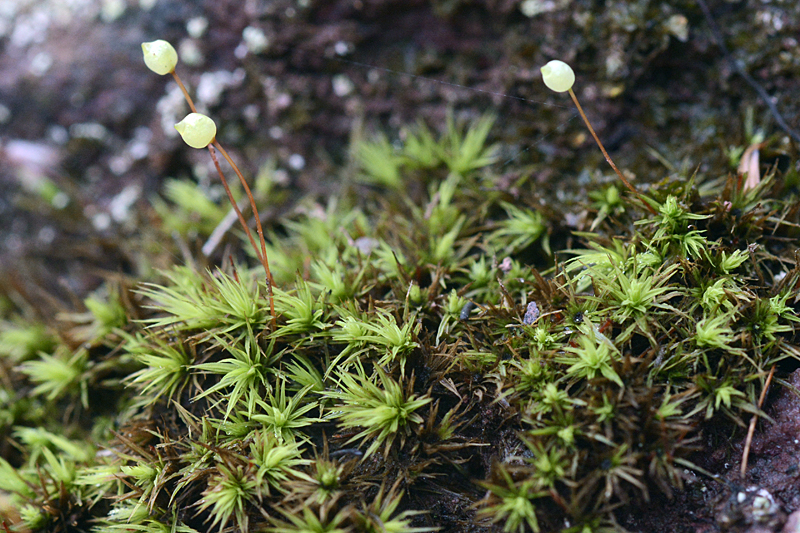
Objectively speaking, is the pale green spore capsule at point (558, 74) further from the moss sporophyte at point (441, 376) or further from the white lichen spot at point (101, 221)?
the white lichen spot at point (101, 221)

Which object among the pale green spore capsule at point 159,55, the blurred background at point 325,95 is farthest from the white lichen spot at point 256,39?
the pale green spore capsule at point 159,55

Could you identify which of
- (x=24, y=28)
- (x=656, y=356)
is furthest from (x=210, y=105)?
(x=656, y=356)

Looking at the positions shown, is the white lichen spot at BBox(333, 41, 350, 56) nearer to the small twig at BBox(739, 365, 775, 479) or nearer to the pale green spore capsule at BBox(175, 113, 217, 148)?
the pale green spore capsule at BBox(175, 113, 217, 148)

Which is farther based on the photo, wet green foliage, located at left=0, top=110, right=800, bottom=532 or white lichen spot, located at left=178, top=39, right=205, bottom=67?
white lichen spot, located at left=178, top=39, right=205, bottom=67

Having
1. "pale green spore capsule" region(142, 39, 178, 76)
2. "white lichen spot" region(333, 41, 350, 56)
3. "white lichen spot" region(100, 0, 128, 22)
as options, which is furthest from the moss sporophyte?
"white lichen spot" region(100, 0, 128, 22)

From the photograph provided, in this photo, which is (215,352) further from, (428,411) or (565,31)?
(565,31)

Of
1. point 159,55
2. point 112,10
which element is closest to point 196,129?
point 159,55

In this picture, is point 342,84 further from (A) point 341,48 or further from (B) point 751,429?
(B) point 751,429

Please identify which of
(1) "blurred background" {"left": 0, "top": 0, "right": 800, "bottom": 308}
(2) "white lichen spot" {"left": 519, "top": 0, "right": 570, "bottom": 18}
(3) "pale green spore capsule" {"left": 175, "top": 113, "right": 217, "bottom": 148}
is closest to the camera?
(3) "pale green spore capsule" {"left": 175, "top": 113, "right": 217, "bottom": 148}
